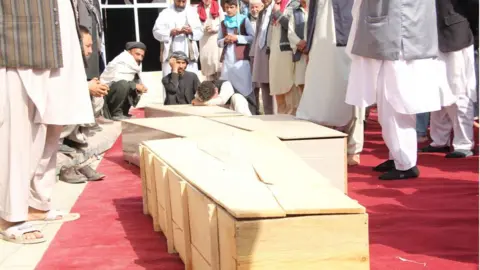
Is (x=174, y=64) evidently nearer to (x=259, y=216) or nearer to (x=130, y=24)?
(x=130, y=24)

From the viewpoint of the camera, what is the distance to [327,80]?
4824 mm

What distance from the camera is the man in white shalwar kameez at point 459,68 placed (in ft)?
16.4

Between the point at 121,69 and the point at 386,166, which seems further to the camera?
the point at 121,69

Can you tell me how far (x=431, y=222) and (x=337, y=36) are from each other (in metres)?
1.78

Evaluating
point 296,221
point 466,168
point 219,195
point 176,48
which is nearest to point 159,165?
point 219,195

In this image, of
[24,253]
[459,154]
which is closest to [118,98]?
[459,154]

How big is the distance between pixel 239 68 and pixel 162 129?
3.21 metres

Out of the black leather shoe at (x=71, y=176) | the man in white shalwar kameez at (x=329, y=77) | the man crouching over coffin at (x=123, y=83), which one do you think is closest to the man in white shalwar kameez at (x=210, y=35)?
the man crouching over coffin at (x=123, y=83)

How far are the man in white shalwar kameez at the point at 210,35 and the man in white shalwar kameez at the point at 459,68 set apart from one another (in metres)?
3.87

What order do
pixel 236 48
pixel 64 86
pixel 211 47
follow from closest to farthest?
pixel 64 86 < pixel 236 48 < pixel 211 47

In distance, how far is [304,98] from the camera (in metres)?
4.91

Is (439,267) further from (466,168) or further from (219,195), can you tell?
(466,168)

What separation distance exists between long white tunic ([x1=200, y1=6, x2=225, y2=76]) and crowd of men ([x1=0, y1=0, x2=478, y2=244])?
23 cm

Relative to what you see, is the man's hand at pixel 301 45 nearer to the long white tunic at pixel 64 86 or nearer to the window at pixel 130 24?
the long white tunic at pixel 64 86
